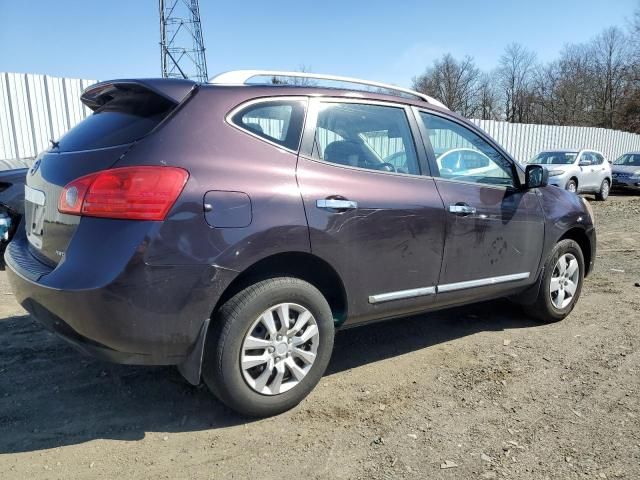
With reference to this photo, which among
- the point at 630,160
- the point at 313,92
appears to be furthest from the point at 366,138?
the point at 630,160

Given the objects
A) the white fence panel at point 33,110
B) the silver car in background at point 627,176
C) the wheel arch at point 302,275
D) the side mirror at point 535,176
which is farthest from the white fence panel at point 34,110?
the silver car in background at point 627,176

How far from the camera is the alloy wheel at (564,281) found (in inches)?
176

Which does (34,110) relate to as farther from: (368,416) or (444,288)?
(368,416)

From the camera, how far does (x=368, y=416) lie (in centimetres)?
292

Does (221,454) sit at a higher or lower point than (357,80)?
lower

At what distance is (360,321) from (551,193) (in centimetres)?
231

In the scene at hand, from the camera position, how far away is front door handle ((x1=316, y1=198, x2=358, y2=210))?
9.33 feet

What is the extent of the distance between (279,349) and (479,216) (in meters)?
1.77

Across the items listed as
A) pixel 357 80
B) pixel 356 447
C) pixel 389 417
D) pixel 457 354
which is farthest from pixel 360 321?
pixel 357 80

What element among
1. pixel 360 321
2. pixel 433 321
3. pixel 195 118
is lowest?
pixel 433 321

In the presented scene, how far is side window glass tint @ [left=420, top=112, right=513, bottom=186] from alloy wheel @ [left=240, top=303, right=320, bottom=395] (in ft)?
4.92

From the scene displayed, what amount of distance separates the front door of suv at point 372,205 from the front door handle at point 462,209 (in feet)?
0.40

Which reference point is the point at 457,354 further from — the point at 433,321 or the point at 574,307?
the point at 574,307

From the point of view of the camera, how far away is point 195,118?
103 inches
